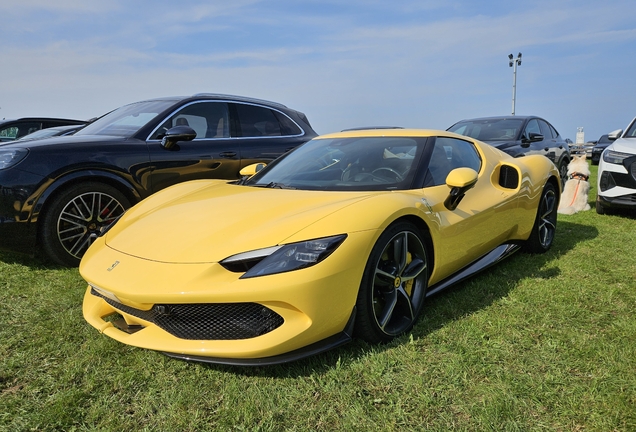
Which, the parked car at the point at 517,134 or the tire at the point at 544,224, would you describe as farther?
the parked car at the point at 517,134

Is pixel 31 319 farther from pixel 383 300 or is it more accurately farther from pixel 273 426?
pixel 383 300

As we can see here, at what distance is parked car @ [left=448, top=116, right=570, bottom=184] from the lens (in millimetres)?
7719

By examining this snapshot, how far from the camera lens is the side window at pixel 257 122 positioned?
5031mm

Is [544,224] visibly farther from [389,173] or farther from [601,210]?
[601,210]

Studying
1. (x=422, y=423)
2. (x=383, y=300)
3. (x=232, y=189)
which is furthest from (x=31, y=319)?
(x=422, y=423)

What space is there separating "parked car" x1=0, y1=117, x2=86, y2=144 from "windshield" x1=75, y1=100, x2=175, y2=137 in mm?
5596

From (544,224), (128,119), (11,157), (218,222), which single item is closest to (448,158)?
(544,224)

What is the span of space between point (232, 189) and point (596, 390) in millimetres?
2271

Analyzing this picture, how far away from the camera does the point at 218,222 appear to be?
95.4 inches

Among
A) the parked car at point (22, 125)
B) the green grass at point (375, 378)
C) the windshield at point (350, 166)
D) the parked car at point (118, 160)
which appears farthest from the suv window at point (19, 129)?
the windshield at point (350, 166)

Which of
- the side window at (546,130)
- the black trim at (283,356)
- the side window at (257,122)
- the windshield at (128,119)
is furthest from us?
the side window at (546,130)

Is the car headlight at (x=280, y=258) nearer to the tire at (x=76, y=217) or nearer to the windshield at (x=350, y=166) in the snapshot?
the windshield at (x=350, y=166)

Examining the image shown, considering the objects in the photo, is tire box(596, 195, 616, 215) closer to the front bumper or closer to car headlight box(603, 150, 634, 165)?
the front bumper

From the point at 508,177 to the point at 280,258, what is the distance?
2456 millimetres
